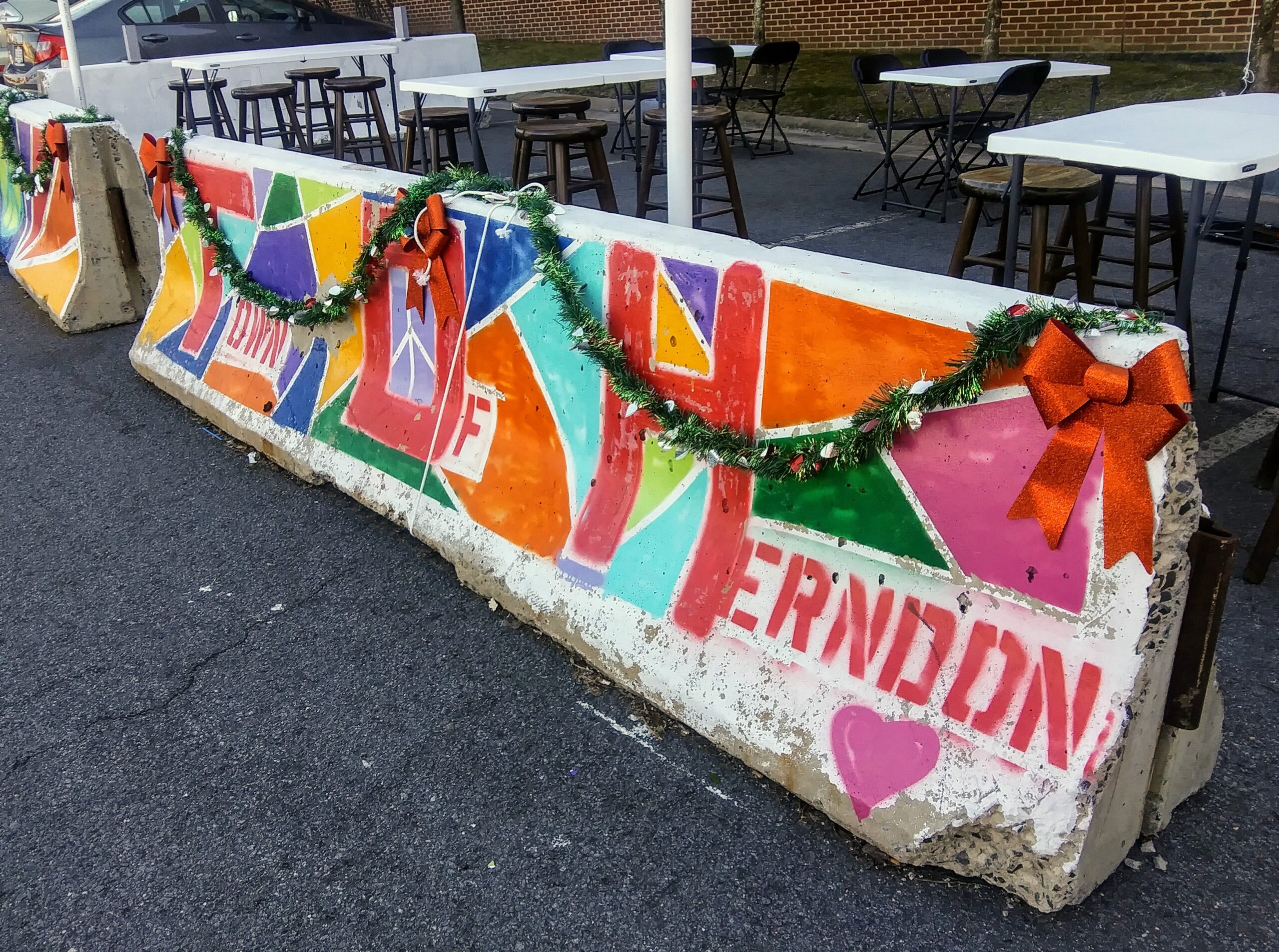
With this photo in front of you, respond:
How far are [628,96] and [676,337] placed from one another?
9.90 metres

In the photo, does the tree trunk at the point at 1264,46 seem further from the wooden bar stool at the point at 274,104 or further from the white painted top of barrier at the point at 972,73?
the wooden bar stool at the point at 274,104

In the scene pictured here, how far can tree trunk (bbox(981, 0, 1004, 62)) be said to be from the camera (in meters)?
11.5

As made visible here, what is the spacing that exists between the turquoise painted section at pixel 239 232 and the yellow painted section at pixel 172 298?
1.58ft

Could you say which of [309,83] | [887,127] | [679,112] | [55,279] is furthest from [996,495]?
[309,83]

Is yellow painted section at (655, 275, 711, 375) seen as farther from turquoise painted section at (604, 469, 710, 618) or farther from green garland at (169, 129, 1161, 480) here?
turquoise painted section at (604, 469, 710, 618)

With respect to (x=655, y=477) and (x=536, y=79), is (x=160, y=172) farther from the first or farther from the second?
(x=655, y=477)

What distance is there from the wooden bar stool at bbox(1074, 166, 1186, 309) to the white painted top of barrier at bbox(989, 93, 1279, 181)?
7.0 inches

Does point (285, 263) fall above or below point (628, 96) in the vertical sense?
below

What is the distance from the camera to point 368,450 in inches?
150

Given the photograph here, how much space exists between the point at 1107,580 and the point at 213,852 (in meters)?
2.03

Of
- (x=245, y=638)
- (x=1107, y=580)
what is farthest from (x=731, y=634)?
(x=245, y=638)

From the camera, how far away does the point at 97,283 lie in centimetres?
617

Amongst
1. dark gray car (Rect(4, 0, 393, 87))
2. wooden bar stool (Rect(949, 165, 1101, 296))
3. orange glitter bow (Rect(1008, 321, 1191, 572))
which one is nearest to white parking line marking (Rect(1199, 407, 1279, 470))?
wooden bar stool (Rect(949, 165, 1101, 296))

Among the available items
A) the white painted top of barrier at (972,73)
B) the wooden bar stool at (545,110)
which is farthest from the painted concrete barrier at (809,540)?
the white painted top of barrier at (972,73)
